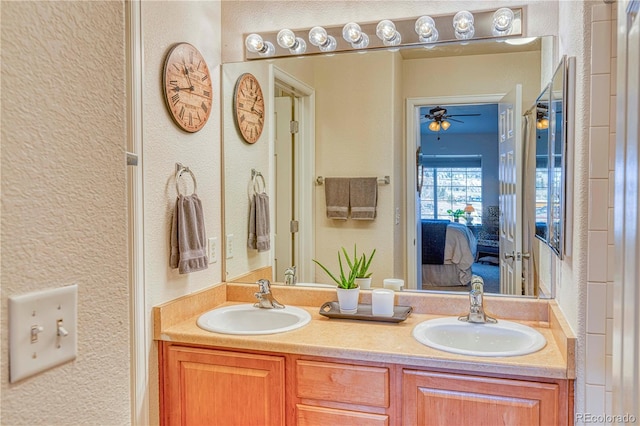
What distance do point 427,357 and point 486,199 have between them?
0.86 m

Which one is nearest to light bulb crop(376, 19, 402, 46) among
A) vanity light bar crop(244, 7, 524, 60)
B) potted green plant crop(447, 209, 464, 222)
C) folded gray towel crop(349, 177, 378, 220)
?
vanity light bar crop(244, 7, 524, 60)

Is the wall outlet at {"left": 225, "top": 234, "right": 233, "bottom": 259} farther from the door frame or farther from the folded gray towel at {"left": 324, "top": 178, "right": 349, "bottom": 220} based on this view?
the door frame

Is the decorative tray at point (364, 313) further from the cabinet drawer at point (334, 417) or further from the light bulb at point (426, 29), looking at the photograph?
the light bulb at point (426, 29)

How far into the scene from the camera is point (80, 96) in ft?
2.13

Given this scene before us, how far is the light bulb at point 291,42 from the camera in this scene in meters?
2.23

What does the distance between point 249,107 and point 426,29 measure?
0.93 meters

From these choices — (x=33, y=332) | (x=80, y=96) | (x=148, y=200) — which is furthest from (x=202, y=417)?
(x=80, y=96)

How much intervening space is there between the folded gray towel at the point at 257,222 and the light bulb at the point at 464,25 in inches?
47.1

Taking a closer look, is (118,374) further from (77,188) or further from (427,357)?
(427,357)

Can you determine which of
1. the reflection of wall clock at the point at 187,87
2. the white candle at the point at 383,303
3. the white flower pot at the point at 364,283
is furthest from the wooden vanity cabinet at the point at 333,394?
the reflection of wall clock at the point at 187,87

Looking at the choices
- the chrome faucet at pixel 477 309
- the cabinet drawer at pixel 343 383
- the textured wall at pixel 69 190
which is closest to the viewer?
the textured wall at pixel 69 190

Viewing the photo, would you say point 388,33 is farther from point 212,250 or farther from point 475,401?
point 475,401

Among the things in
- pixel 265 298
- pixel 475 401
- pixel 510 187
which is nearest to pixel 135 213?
pixel 265 298

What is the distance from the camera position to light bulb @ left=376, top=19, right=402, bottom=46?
2105 millimetres
